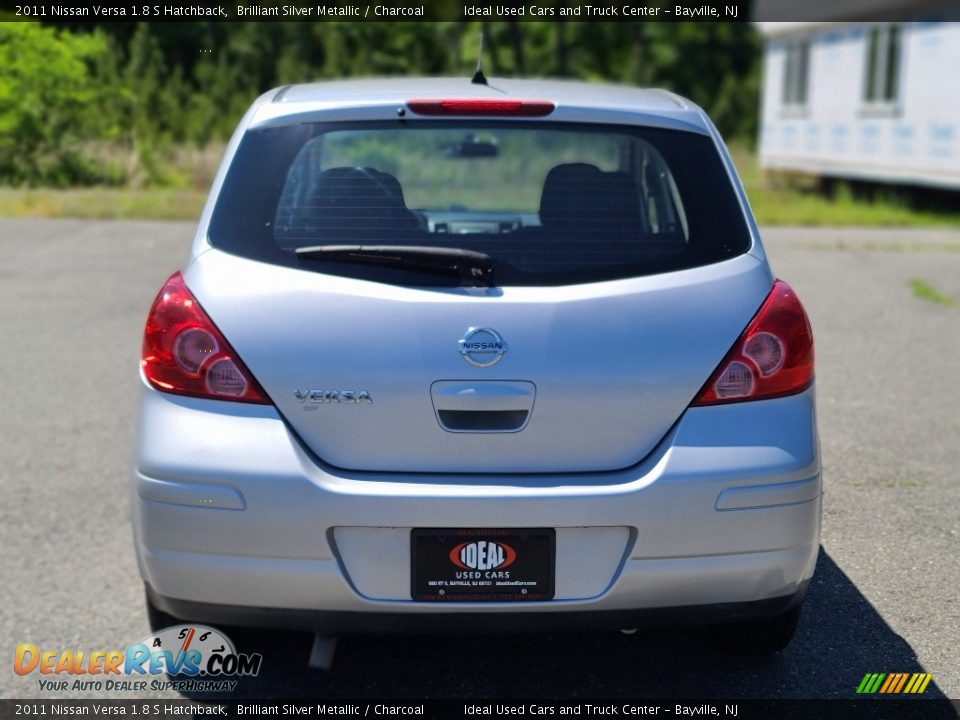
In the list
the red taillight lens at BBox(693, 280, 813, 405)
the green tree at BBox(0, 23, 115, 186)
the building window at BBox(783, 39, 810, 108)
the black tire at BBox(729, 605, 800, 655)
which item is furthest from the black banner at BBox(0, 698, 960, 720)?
the building window at BBox(783, 39, 810, 108)

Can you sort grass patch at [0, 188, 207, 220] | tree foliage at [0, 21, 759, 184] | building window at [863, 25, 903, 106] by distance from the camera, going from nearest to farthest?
grass patch at [0, 188, 207, 220]
tree foliage at [0, 21, 759, 184]
building window at [863, 25, 903, 106]

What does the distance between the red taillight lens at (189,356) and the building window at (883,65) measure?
1915 centimetres

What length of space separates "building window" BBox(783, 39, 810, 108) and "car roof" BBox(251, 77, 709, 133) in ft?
74.1

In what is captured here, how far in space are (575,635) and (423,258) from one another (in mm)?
1433

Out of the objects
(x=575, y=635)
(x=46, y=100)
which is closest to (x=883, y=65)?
(x=46, y=100)

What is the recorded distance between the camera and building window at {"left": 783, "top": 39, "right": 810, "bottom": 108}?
25234 mm

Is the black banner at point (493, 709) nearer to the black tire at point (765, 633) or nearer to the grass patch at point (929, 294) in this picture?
the black tire at point (765, 633)

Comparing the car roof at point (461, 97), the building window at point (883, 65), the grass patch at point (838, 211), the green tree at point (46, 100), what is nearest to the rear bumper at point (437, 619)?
the car roof at point (461, 97)

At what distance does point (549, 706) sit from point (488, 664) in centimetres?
32

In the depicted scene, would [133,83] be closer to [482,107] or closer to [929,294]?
[929,294]

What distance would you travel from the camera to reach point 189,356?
3131 mm

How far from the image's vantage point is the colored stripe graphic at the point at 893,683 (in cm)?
356

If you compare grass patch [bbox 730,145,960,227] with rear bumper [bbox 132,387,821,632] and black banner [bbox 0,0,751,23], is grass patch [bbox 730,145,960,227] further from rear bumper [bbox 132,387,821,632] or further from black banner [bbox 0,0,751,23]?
rear bumper [bbox 132,387,821,632]

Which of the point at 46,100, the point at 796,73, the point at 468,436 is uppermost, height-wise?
the point at 468,436
